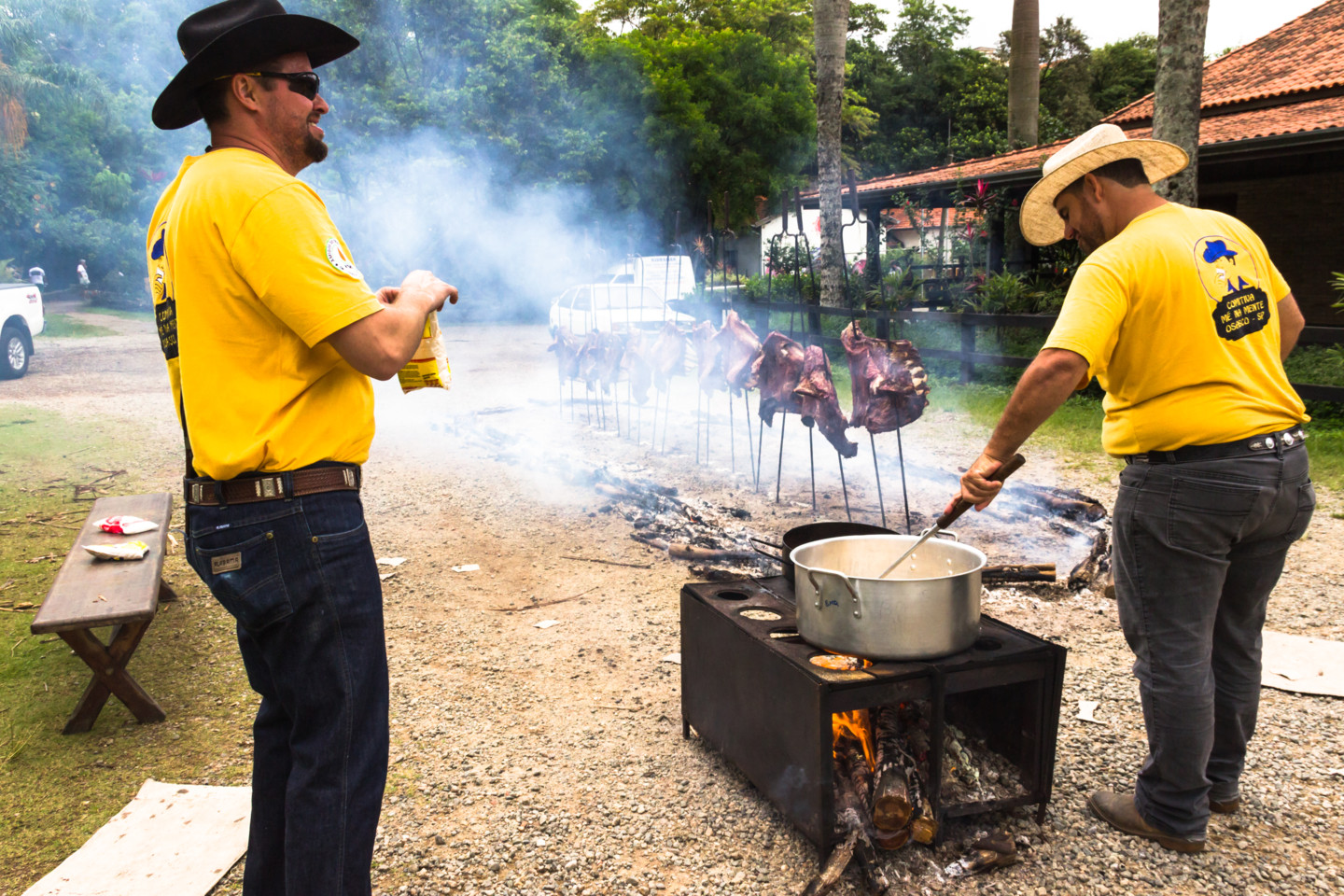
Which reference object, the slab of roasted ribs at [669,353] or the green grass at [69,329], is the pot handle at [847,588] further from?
the green grass at [69,329]

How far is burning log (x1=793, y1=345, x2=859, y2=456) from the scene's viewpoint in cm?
573

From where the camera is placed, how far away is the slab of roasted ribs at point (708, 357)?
24.4ft

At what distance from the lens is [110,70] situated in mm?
21984

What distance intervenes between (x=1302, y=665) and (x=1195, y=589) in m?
2.00

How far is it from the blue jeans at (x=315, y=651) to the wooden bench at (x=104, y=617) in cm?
178

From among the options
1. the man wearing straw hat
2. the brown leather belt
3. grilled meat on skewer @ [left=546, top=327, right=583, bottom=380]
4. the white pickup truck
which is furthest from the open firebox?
the white pickup truck

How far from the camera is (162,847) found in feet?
9.64

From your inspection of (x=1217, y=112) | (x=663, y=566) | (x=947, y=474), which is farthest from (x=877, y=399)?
(x=1217, y=112)

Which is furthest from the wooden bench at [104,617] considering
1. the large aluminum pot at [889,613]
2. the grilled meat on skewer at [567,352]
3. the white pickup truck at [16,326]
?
the white pickup truck at [16,326]

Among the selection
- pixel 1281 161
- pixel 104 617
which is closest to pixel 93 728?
pixel 104 617

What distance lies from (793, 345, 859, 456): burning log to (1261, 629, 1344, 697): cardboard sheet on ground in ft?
8.29

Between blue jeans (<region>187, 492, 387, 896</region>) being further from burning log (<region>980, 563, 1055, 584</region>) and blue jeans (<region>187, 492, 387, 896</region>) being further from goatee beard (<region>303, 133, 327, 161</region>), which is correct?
burning log (<region>980, 563, 1055, 584</region>)

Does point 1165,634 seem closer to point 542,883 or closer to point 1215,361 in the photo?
point 1215,361

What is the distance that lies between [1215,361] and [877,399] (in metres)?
2.70
